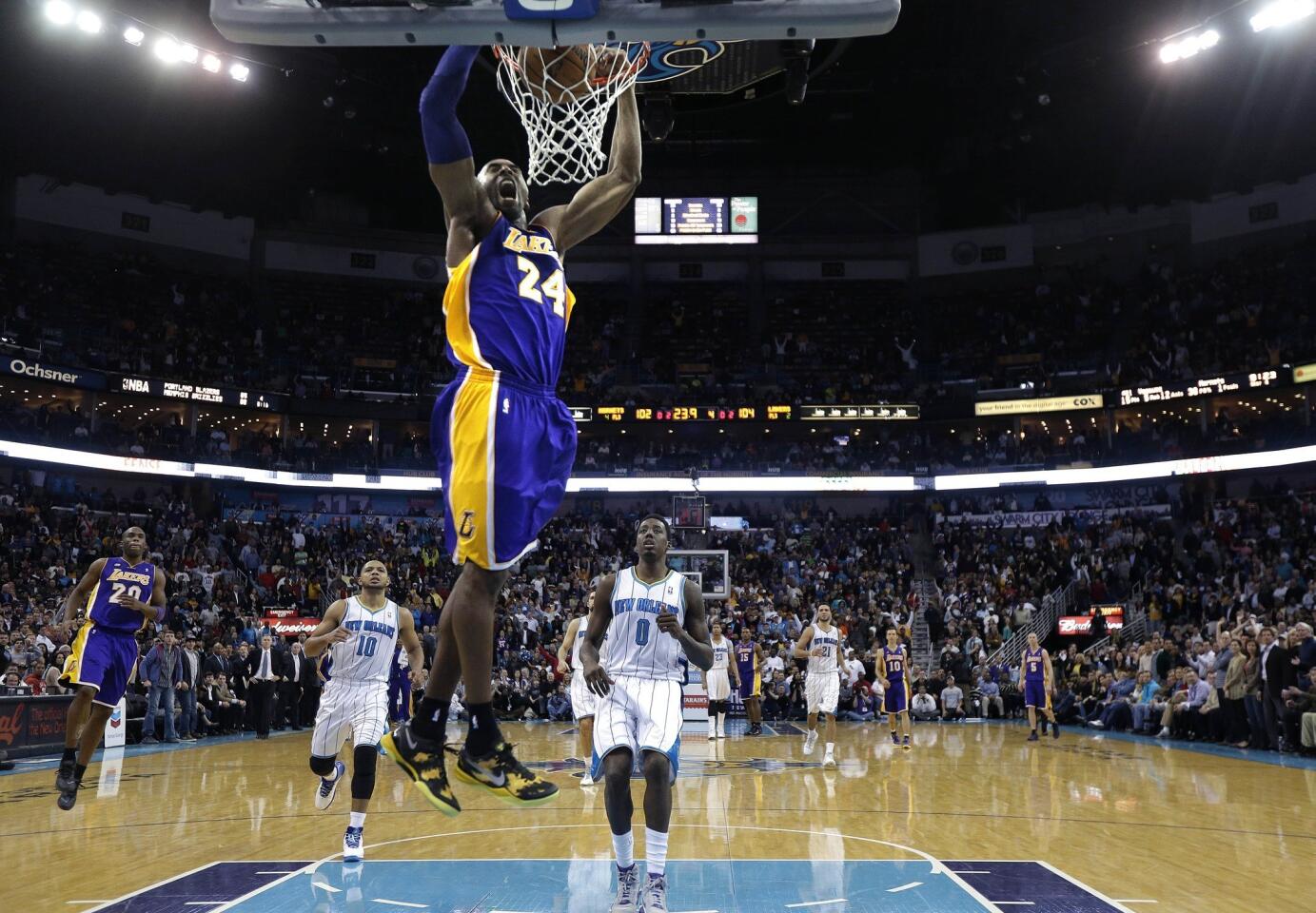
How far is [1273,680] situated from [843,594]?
15.4 m

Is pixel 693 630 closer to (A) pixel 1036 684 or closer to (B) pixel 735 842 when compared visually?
(B) pixel 735 842

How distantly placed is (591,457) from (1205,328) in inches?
812

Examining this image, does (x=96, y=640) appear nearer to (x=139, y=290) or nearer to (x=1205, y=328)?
(x=139, y=290)

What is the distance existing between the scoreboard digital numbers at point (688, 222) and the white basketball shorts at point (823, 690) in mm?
24991

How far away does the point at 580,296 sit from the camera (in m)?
A: 41.5

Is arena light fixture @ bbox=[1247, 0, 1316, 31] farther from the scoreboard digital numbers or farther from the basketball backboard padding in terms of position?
the basketball backboard padding

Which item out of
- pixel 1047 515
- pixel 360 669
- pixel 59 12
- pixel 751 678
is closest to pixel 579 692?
pixel 360 669

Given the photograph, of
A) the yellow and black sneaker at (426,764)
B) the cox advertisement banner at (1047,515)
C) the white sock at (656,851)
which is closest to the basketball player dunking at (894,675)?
the white sock at (656,851)

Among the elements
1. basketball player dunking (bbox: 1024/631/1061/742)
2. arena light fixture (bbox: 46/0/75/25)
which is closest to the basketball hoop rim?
basketball player dunking (bbox: 1024/631/1061/742)

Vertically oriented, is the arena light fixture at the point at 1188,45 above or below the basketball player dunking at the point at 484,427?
above

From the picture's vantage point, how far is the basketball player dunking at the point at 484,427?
335 cm

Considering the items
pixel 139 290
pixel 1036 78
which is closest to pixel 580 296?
pixel 139 290

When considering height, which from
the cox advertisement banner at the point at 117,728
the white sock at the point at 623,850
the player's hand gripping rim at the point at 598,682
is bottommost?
the white sock at the point at 623,850

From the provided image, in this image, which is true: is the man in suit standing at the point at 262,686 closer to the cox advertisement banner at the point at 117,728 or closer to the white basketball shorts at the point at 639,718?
the cox advertisement banner at the point at 117,728
